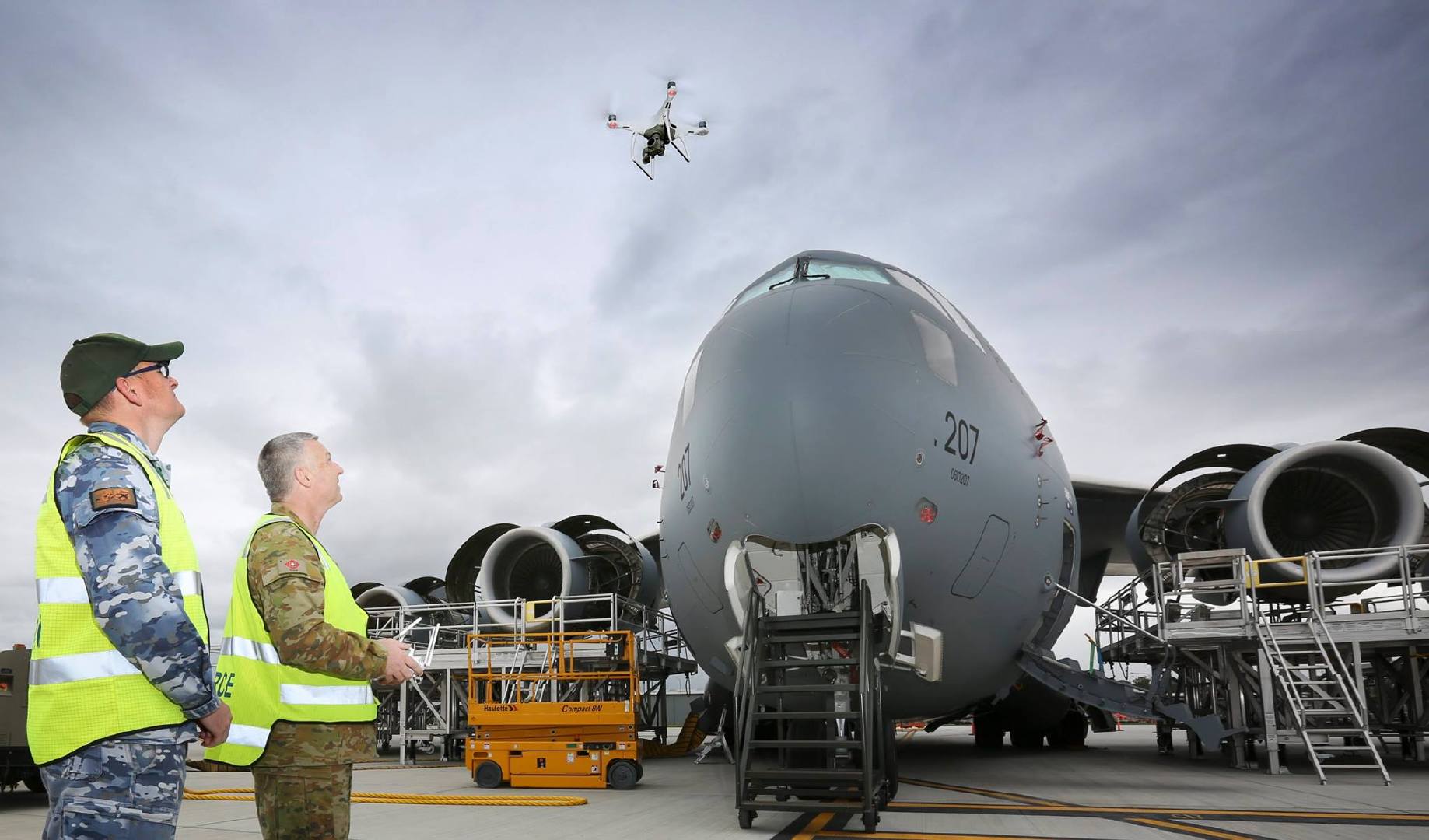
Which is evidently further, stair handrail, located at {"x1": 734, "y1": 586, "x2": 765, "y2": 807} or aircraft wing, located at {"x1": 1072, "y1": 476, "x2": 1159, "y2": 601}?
aircraft wing, located at {"x1": 1072, "y1": 476, "x2": 1159, "y2": 601}

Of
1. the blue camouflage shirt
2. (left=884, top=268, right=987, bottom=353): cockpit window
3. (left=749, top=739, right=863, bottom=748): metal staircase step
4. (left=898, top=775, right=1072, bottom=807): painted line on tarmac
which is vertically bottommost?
(left=898, top=775, right=1072, bottom=807): painted line on tarmac

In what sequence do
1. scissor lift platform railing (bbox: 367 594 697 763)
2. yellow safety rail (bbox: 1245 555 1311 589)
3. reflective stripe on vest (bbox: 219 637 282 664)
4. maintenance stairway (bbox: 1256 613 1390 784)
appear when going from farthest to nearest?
1. scissor lift platform railing (bbox: 367 594 697 763)
2. yellow safety rail (bbox: 1245 555 1311 589)
3. maintenance stairway (bbox: 1256 613 1390 784)
4. reflective stripe on vest (bbox: 219 637 282 664)

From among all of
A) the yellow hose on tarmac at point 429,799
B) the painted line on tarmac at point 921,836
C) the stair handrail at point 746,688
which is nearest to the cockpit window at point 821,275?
the stair handrail at point 746,688

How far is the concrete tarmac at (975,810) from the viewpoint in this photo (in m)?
6.55

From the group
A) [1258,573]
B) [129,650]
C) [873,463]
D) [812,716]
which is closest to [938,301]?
[873,463]

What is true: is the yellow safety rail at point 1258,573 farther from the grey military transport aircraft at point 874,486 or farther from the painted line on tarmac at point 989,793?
the painted line on tarmac at point 989,793

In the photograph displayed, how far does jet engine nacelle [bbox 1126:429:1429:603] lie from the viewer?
1144cm

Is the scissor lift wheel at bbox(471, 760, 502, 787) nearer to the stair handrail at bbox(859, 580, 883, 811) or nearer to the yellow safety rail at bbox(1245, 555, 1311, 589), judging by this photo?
the stair handrail at bbox(859, 580, 883, 811)

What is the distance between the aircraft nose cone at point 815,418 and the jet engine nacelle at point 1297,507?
6.75 metres

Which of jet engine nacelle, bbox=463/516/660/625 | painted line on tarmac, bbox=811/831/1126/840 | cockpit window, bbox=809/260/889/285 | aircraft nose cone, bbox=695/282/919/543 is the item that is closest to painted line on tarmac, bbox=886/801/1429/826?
painted line on tarmac, bbox=811/831/1126/840

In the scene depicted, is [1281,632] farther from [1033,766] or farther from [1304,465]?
[1033,766]

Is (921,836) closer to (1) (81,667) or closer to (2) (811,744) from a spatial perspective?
(2) (811,744)

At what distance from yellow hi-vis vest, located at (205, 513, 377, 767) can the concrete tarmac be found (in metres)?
3.84

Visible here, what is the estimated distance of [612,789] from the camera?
1039 cm
